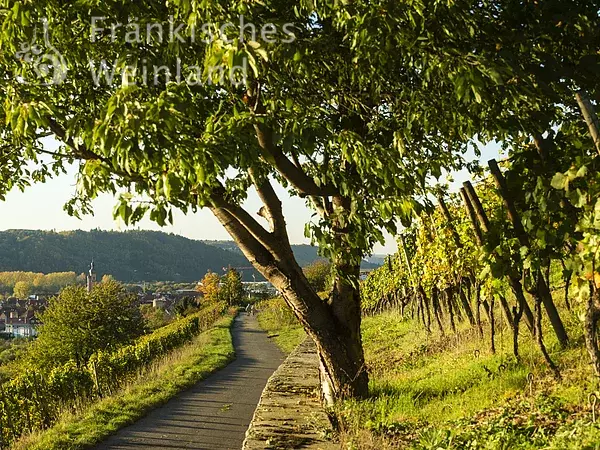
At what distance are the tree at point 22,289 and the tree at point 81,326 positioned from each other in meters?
145

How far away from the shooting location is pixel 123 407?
10.7 meters

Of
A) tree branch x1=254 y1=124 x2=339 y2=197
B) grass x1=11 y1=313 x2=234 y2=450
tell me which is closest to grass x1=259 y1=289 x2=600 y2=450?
tree branch x1=254 y1=124 x2=339 y2=197

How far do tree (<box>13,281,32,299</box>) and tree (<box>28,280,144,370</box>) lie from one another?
477 feet

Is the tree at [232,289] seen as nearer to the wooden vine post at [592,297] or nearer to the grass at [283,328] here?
the grass at [283,328]

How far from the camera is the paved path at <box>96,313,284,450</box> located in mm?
8445

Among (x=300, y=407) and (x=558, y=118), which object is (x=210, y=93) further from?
(x=300, y=407)

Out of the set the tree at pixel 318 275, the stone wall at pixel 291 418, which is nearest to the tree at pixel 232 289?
the tree at pixel 318 275

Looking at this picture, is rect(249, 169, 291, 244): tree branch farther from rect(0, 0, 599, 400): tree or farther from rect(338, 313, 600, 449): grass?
rect(338, 313, 600, 449): grass

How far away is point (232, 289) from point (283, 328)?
32.4m

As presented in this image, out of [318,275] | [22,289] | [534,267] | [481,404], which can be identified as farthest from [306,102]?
[22,289]

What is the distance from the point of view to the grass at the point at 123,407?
8.72 meters

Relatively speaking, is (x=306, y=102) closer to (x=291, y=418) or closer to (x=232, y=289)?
(x=291, y=418)

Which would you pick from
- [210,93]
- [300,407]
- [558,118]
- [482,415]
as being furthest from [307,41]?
[300,407]

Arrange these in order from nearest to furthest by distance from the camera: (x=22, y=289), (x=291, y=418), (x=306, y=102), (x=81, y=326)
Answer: (x=306, y=102), (x=291, y=418), (x=81, y=326), (x=22, y=289)
